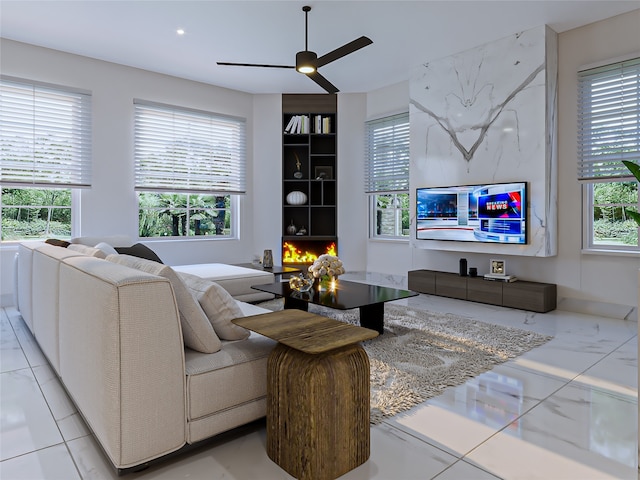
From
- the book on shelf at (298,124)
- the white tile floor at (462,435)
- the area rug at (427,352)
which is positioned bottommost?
the white tile floor at (462,435)

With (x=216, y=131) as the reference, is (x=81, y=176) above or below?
below

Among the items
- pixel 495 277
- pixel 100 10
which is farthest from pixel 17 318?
pixel 495 277

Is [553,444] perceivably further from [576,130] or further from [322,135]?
[322,135]

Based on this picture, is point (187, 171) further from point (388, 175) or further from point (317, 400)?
point (317, 400)

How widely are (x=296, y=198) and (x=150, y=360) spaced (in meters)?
5.11

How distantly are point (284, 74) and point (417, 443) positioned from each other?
4.94m

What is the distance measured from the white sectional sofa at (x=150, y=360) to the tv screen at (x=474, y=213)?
3.45m

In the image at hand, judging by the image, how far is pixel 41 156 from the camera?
4.63 m

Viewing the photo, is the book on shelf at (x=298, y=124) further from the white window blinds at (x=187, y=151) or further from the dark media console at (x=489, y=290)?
the dark media console at (x=489, y=290)

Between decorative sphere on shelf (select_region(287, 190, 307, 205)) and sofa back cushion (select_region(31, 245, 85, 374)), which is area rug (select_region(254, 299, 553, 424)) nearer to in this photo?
sofa back cushion (select_region(31, 245, 85, 374))

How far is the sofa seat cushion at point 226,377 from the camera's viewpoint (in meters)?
1.61

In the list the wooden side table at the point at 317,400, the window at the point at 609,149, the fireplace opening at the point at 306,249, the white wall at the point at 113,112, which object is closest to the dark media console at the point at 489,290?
the window at the point at 609,149

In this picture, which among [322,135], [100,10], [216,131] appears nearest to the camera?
[100,10]

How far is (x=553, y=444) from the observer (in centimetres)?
176
